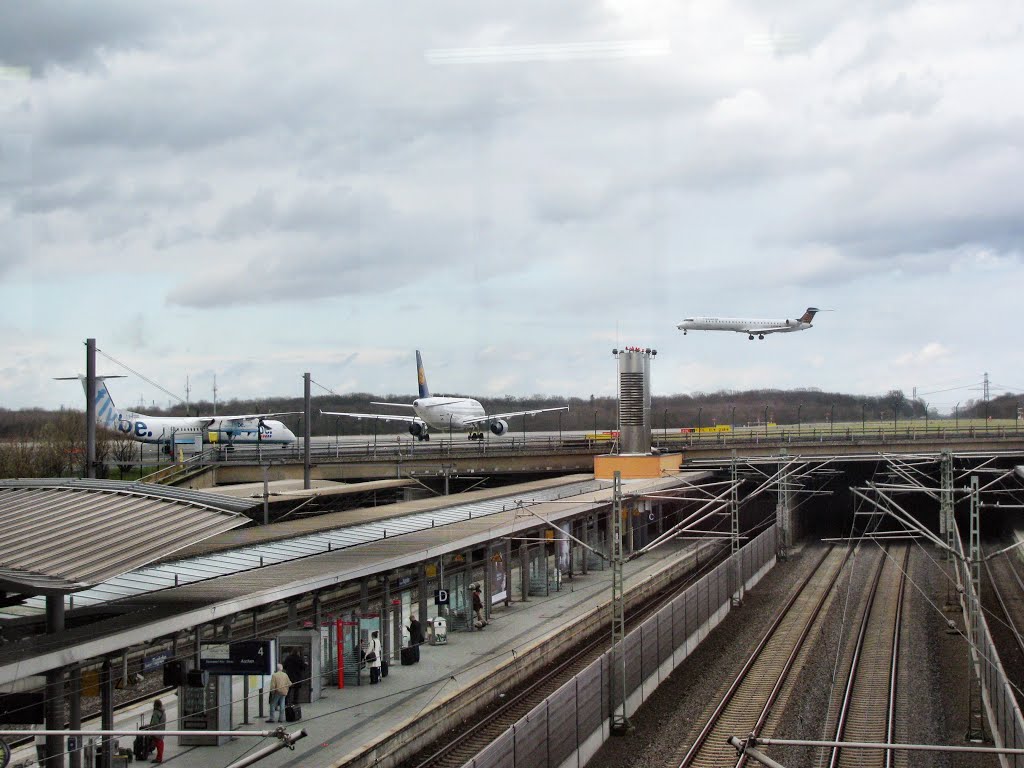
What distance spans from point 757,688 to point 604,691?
653 cm

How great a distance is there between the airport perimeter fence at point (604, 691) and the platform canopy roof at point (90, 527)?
5.59 meters

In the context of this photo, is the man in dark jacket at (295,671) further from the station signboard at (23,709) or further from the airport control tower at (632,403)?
the airport control tower at (632,403)

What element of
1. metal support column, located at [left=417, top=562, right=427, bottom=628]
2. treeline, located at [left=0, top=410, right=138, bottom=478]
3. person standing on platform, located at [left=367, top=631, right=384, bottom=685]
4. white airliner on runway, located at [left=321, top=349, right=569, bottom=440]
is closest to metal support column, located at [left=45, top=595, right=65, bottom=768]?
person standing on platform, located at [left=367, top=631, right=384, bottom=685]

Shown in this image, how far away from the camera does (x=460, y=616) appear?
26.4 meters

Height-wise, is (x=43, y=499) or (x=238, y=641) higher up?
(x=43, y=499)

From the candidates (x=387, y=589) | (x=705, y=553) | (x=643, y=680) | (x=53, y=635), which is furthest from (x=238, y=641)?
(x=705, y=553)

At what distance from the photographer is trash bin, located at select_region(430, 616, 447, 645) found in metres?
24.6

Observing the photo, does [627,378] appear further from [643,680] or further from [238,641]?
[238,641]

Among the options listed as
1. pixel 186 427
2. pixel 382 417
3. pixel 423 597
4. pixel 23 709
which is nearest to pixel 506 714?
pixel 423 597

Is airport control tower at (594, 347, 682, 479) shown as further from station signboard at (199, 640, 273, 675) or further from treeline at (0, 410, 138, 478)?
station signboard at (199, 640, 273, 675)

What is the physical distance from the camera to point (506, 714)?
19.5 m

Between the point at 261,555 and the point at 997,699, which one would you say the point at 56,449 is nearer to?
the point at 261,555

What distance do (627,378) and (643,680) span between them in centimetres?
3028

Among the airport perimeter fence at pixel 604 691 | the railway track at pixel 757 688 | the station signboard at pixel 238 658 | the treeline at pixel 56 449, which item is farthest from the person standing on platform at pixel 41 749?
the treeline at pixel 56 449
